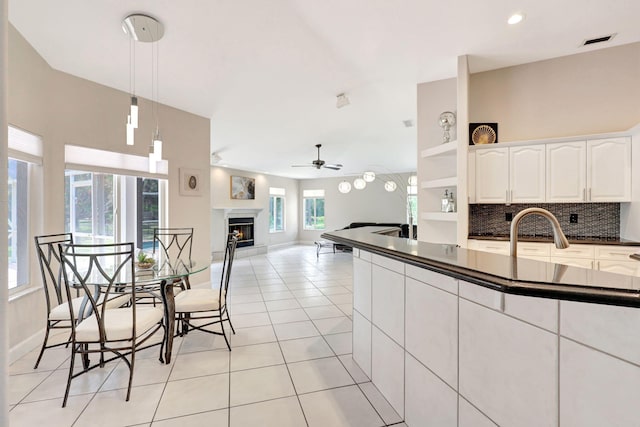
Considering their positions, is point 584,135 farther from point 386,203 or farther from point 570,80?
point 386,203

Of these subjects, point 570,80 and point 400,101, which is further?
point 400,101

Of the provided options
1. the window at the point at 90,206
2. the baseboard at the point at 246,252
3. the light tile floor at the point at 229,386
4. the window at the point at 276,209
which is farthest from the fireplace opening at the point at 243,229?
the light tile floor at the point at 229,386

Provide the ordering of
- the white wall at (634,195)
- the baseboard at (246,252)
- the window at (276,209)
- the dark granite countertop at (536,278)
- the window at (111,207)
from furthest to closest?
the window at (276,209)
the baseboard at (246,252)
the window at (111,207)
the white wall at (634,195)
the dark granite countertop at (536,278)

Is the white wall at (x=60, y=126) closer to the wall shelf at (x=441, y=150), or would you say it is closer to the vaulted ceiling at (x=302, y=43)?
the vaulted ceiling at (x=302, y=43)

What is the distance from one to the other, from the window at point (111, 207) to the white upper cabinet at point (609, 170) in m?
5.15

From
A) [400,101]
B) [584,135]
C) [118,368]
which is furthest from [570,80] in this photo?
[118,368]

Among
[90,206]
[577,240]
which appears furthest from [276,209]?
[577,240]

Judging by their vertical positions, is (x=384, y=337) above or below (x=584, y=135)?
below

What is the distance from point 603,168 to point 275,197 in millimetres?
8506

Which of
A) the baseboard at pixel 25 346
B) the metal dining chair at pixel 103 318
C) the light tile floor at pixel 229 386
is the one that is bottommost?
the light tile floor at pixel 229 386

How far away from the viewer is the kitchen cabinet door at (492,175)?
11.2 feet

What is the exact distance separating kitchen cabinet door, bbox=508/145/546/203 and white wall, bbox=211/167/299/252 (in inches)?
251

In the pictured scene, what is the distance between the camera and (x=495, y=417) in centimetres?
113

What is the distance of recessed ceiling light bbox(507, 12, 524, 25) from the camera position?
252 cm
